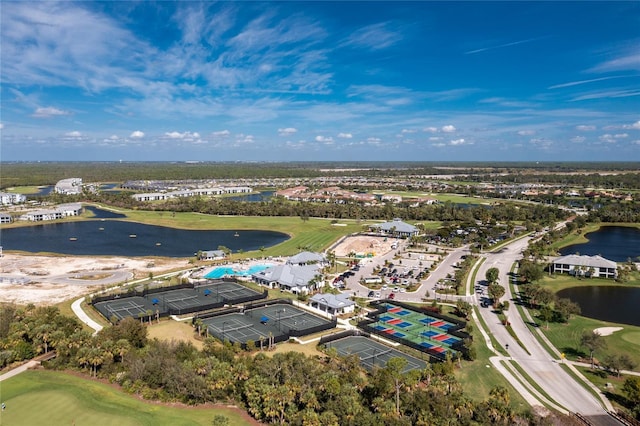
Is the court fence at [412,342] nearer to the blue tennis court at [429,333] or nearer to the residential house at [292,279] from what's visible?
the blue tennis court at [429,333]

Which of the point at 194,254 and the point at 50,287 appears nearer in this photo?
the point at 50,287

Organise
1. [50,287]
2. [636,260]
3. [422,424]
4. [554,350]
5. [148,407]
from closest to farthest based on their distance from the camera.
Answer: [422,424] → [148,407] → [554,350] → [50,287] → [636,260]

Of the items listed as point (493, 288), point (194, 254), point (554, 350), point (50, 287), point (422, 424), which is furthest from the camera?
→ point (194, 254)

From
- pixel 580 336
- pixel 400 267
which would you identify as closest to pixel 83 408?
pixel 580 336

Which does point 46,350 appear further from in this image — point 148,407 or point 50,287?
point 50,287

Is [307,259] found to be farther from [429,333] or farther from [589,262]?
[589,262]

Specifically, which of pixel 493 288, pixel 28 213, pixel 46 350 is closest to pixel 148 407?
pixel 46 350
